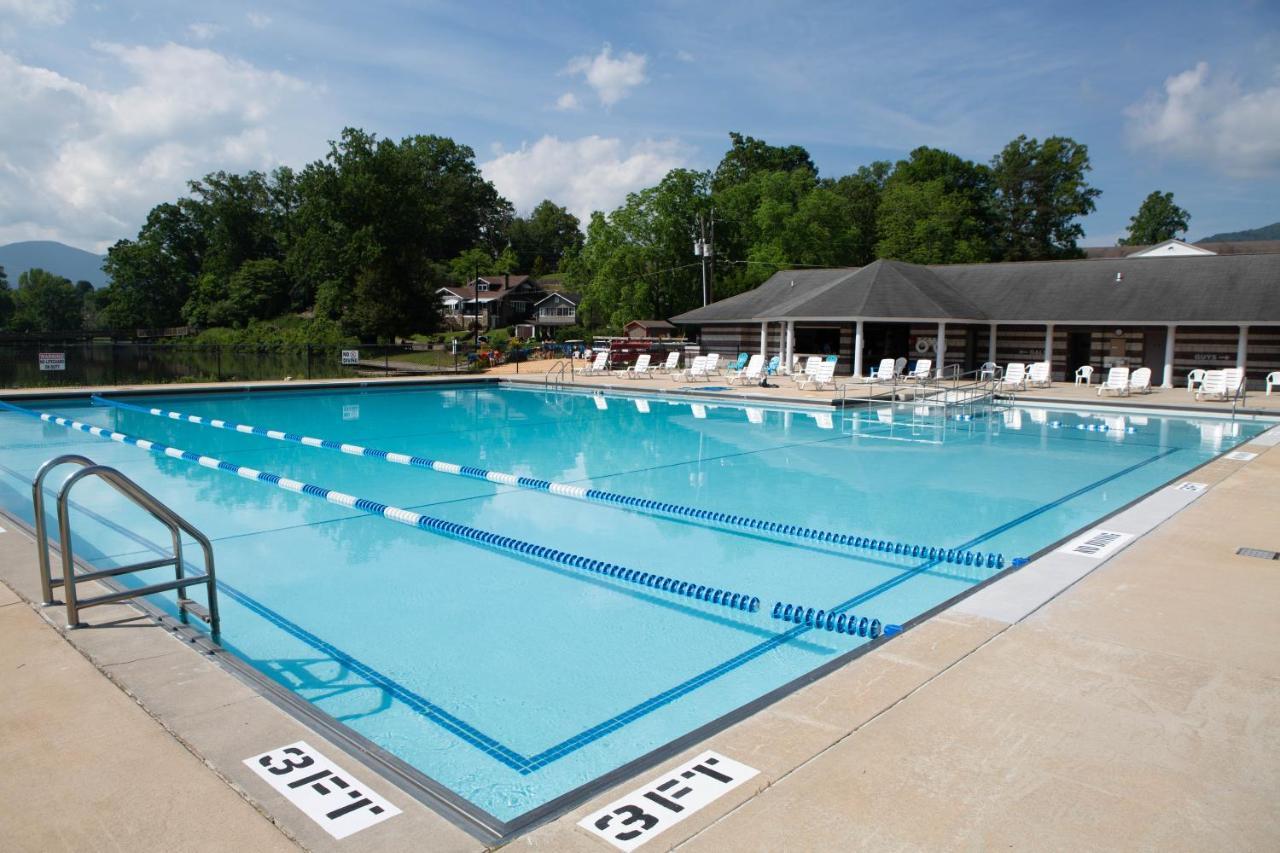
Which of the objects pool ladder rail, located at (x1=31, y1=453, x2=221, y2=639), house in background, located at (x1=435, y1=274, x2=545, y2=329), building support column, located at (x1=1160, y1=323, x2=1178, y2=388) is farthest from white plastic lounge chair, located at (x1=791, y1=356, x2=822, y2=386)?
house in background, located at (x1=435, y1=274, x2=545, y2=329)

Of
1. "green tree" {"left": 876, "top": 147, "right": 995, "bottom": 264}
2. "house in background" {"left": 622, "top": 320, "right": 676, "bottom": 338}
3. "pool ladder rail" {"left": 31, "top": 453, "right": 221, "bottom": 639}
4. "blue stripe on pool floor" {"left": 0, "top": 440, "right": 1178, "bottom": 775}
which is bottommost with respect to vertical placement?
"blue stripe on pool floor" {"left": 0, "top": 440, "right": 1178, "bottom": 775}

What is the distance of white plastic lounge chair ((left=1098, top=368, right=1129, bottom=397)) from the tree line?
24578 mm

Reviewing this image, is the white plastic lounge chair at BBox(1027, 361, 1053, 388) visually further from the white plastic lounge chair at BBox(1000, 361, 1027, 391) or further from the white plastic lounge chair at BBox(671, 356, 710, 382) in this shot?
the white plastic lounge chair at BBox(671, 356, 710, 382)

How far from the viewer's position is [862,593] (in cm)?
636

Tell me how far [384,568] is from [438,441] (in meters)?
7.18

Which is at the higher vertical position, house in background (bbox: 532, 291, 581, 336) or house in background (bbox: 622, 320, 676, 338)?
house in background (bbox: 532, 291, 581, 336)

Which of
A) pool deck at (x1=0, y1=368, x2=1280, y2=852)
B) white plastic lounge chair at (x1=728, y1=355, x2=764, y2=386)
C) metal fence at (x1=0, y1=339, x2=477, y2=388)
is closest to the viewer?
pool deck at (x1=0, y1=368, x2=1280, y2=852)

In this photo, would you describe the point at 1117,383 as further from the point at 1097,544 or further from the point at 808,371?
the point at 1097,544

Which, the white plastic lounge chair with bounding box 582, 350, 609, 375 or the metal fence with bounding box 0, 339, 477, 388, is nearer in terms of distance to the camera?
the metal fence with bounding box 0, 339, 477, 388

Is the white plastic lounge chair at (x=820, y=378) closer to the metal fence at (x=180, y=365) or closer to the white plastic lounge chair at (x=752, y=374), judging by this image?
the white plastic lounge chair at (x=752, y=374)

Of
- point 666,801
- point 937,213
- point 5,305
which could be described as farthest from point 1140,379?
point 5,305

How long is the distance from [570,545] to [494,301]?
60.5m

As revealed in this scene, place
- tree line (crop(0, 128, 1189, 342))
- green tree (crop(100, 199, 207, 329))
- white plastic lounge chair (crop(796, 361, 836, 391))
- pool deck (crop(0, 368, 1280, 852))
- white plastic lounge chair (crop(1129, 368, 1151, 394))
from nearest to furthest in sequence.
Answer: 1. pool deck (crop(0, 368, 1280, 852))
2. white plastic lounge chair (crop(1129, 368, 1151, 394))
3. white plastic lounge chair (crop(796, 361, 836, 391))
4. tree line (crop(0, 128, 1189, 342))
5. green tree (crop(100, 199, 207, 329))

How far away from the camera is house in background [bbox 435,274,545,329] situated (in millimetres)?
66125
